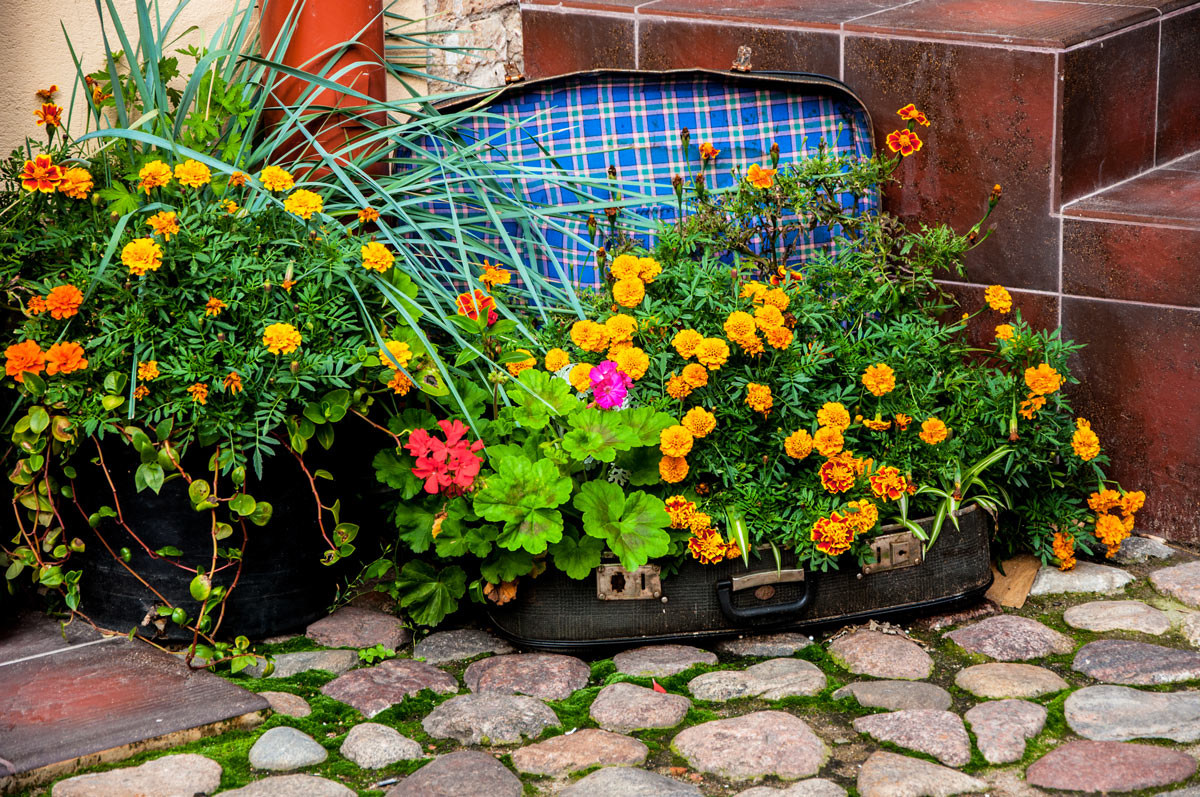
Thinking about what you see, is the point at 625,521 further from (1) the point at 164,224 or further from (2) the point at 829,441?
(1) the point at 164,224

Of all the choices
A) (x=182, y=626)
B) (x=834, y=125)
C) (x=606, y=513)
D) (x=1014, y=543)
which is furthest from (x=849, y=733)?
(x=834, y=125)

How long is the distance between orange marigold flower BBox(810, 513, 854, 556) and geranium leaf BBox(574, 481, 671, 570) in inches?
11.6

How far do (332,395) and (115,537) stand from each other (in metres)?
0.54

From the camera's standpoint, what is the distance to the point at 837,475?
2305mm

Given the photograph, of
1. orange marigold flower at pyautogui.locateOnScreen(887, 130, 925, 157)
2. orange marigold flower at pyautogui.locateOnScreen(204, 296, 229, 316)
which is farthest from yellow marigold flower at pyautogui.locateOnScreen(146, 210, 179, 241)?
orange marigold flower at pyautogui.locateOnScreen(887, 130, 925, 157)

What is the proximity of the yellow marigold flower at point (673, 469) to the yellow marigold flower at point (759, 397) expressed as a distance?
0.58 ft

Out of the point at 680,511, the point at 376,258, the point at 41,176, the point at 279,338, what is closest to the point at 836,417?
the point at 680,511

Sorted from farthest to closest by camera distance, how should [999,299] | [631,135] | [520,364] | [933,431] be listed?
[631,135] < [999,299] < [520,364] < [933,431]

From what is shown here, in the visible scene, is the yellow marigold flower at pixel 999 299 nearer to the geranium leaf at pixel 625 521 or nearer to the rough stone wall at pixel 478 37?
the geranium leaf at pixel 625 521

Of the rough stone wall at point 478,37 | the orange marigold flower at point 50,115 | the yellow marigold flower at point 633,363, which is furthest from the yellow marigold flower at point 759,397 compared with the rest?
the rough stone wall at point 478,37

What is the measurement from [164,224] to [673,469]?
1.08 meters

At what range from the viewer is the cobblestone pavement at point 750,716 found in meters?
1.86

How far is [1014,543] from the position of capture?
2.73m

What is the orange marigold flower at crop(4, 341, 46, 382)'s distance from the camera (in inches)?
84.7
